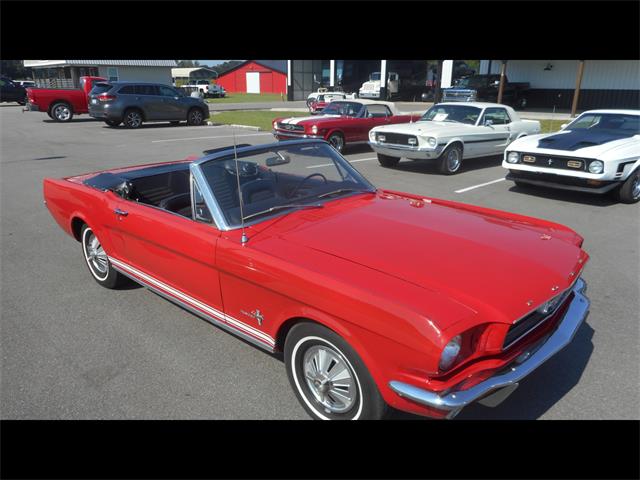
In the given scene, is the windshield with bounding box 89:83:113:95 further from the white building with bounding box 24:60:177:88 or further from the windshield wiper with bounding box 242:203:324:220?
the white building with bounding box 24:60:177:88

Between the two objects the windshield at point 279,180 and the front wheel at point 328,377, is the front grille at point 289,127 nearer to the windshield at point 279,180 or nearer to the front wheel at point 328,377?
the windshield at point 279,180

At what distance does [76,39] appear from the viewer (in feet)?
10.6

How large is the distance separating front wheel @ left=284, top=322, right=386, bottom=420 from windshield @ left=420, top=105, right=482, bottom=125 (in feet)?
29.8

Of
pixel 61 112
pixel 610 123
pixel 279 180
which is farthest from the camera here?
pixel 61 112

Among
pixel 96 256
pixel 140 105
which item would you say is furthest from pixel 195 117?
pixel 96 256

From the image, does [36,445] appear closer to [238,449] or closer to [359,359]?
A: [238,449]

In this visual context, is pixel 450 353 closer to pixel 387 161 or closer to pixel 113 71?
pixel 387 161

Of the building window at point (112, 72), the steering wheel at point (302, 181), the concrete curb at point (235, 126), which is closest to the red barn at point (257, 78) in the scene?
the building window at point (112, 72)

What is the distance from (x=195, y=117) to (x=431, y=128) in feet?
42.6

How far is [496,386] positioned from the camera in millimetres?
2258

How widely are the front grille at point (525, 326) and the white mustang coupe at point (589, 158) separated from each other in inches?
214

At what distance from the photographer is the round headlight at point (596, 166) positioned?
23.2ft

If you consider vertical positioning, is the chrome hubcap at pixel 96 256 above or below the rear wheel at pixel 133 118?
below

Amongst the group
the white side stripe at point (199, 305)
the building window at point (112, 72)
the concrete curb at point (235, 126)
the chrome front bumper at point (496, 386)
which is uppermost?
the building window at point (112, 72)
